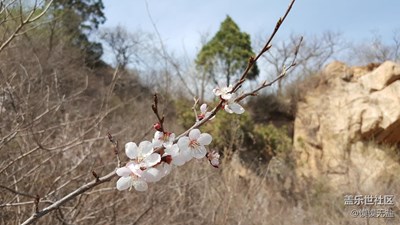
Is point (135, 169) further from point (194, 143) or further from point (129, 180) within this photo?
point (194, 143)

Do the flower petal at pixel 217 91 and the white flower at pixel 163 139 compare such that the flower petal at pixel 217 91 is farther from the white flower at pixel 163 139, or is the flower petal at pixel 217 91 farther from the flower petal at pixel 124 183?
the flower petal at pixel 124 183

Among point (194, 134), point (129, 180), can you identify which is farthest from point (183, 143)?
point (129, 180)

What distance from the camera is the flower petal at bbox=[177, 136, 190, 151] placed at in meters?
0.85

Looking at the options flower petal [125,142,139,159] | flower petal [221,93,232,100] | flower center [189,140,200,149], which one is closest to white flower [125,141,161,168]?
flower petal [125,142,139,159]

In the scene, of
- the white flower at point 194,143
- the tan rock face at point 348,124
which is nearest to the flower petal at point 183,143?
the white flower at point 194,143

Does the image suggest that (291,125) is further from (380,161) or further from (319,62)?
(319,62)

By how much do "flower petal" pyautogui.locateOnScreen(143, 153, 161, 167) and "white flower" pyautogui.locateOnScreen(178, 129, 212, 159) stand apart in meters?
0.07

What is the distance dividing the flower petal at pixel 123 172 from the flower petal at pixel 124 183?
0.01 m

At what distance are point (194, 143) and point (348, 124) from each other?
28.2 ft

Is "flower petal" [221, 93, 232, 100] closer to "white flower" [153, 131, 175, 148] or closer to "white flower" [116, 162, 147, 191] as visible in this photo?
"white flower" [153, 131, 175, 148]

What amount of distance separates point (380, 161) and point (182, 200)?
5759 millimetres

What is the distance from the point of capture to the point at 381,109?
26.9 ft

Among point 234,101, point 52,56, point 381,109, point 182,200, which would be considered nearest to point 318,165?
point 381,109

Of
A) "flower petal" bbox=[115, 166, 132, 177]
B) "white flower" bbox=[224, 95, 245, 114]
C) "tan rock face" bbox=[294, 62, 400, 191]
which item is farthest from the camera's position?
"tan rock face" bbox=[294, 62, 400, 191]
